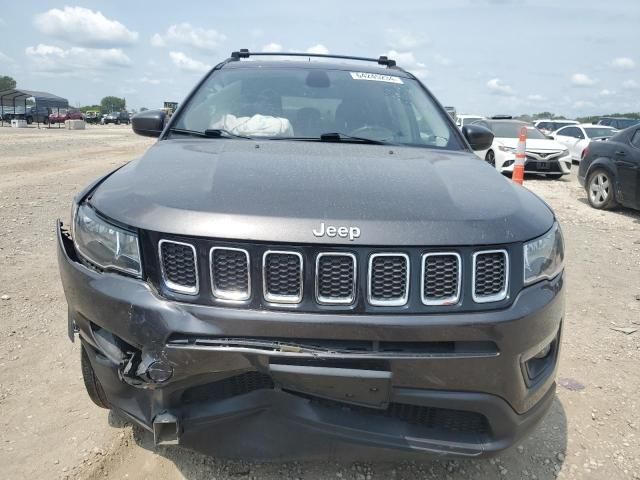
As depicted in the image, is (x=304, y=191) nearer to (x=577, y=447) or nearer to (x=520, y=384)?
(x=520, y=384)

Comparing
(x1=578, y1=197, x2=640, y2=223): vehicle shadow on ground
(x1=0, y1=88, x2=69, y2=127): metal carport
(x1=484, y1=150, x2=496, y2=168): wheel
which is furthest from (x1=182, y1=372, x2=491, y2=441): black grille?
(x1=0, y1=88, x2=69, y2=127): metal carport

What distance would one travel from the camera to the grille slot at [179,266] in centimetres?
170

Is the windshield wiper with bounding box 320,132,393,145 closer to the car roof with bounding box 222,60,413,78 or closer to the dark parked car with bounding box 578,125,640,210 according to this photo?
the car roof with bounding box 222,60,413,78

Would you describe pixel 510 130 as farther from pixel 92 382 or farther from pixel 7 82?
pixel 7 82

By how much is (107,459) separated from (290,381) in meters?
1.15

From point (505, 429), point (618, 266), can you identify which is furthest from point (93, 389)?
point (618, 266)

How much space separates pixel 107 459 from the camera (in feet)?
7.47

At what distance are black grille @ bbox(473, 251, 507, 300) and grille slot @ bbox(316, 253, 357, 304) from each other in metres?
0.41

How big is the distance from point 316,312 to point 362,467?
39.2 inches

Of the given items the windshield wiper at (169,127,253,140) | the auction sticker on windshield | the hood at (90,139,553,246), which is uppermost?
the auction sticker on windshield

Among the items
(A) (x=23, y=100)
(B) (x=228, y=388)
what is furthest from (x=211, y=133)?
(A) (x=23, y=100)

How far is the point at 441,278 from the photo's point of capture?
171cm

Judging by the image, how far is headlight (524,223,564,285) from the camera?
185cm

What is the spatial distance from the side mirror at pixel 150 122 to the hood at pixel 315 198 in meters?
0.89
